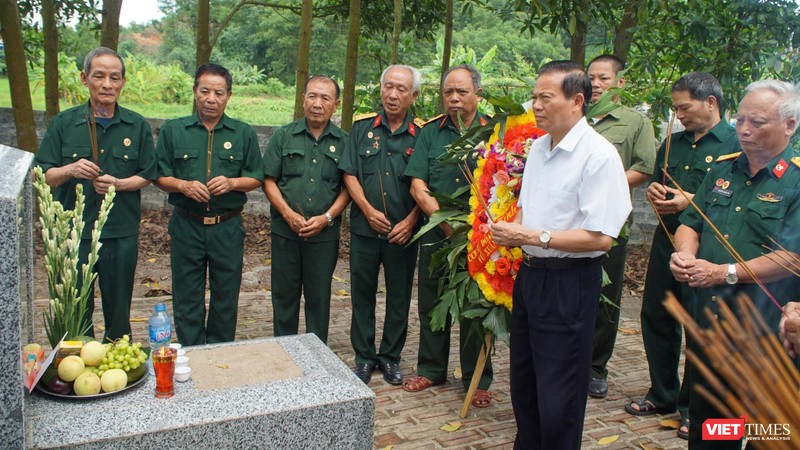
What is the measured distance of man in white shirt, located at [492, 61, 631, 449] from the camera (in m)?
2.97

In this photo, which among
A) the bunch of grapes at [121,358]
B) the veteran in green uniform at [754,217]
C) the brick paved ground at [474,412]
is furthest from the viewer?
the brick paved ground at [474,412]

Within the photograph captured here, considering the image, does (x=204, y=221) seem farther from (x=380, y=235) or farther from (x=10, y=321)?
(x=10, y=321)

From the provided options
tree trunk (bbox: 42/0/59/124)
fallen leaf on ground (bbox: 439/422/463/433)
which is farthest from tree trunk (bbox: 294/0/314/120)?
fallen leaf on ground (bbox: 439/422/463/433)

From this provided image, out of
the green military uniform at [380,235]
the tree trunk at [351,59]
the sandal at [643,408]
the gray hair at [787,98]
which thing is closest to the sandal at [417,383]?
the green military uniform at [380,235]

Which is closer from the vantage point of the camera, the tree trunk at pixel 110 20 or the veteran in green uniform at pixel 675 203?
the veteran in green uniform at pixel 675 203

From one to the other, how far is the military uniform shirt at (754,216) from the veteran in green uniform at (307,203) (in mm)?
2444

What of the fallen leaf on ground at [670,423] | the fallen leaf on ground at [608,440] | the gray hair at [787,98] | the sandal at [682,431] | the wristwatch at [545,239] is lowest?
the fallen leaf on ground at [608,440]

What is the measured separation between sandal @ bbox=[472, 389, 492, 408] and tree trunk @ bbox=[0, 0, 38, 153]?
5.46m

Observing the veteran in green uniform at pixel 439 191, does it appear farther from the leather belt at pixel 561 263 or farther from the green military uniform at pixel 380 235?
the leather belt at pixel 561 263

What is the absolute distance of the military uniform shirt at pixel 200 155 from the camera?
4590 mm

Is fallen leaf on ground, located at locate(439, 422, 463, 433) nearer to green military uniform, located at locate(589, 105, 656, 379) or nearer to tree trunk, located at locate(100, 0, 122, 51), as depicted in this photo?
green military uniform, located at locate(589, 105, 656, 379)

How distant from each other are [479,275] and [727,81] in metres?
4.07

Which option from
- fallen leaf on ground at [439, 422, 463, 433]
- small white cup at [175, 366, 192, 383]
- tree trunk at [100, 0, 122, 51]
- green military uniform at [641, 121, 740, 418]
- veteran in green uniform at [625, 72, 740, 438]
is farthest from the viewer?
tree trunk at [100, 0, 122, 51]

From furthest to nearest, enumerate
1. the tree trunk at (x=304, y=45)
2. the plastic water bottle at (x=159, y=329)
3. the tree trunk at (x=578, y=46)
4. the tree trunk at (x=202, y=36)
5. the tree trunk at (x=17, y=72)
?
the tree trunk at (x=202, y=36) → the tree trunk at (x=578, y=46) → the tree trunk at (x=304, y=45) → the tree trunk at (x=17, y=72) → the plastic water bottle at (x=159, y=329)
